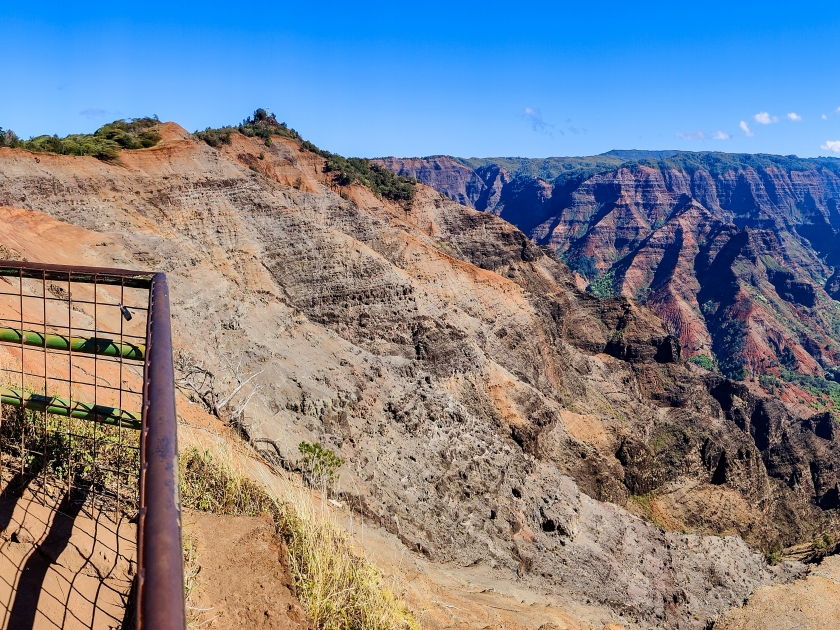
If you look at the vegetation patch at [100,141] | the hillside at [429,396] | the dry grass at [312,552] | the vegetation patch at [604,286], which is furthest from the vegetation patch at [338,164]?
the vegetation patch at [604,286]

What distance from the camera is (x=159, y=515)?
164 cm

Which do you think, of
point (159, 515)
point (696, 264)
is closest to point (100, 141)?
point (159, 515)

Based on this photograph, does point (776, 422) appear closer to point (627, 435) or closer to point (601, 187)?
point (627, 435)

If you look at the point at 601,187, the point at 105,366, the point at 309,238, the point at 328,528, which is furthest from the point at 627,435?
the point at 601,187

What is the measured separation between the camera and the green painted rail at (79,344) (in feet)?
13.6

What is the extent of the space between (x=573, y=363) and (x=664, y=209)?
153425mm

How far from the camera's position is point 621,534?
22.6m

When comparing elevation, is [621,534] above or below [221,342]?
below

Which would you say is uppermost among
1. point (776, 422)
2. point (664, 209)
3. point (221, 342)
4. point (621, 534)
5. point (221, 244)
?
point (664, 209)

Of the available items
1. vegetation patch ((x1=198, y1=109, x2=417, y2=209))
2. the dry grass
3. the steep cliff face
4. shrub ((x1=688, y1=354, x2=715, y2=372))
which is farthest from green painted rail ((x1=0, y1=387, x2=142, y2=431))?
shrub ((x1=688, y1=354, x2=715, y2=372))

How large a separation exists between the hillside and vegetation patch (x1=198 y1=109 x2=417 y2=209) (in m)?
0.81

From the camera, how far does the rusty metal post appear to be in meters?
1.37

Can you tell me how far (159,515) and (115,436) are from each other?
15.3 feet

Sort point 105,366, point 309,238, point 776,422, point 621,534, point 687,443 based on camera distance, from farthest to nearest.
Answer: point 776,422 → point 687,443 → point 309,238 → point 621,534 → point 105,366
